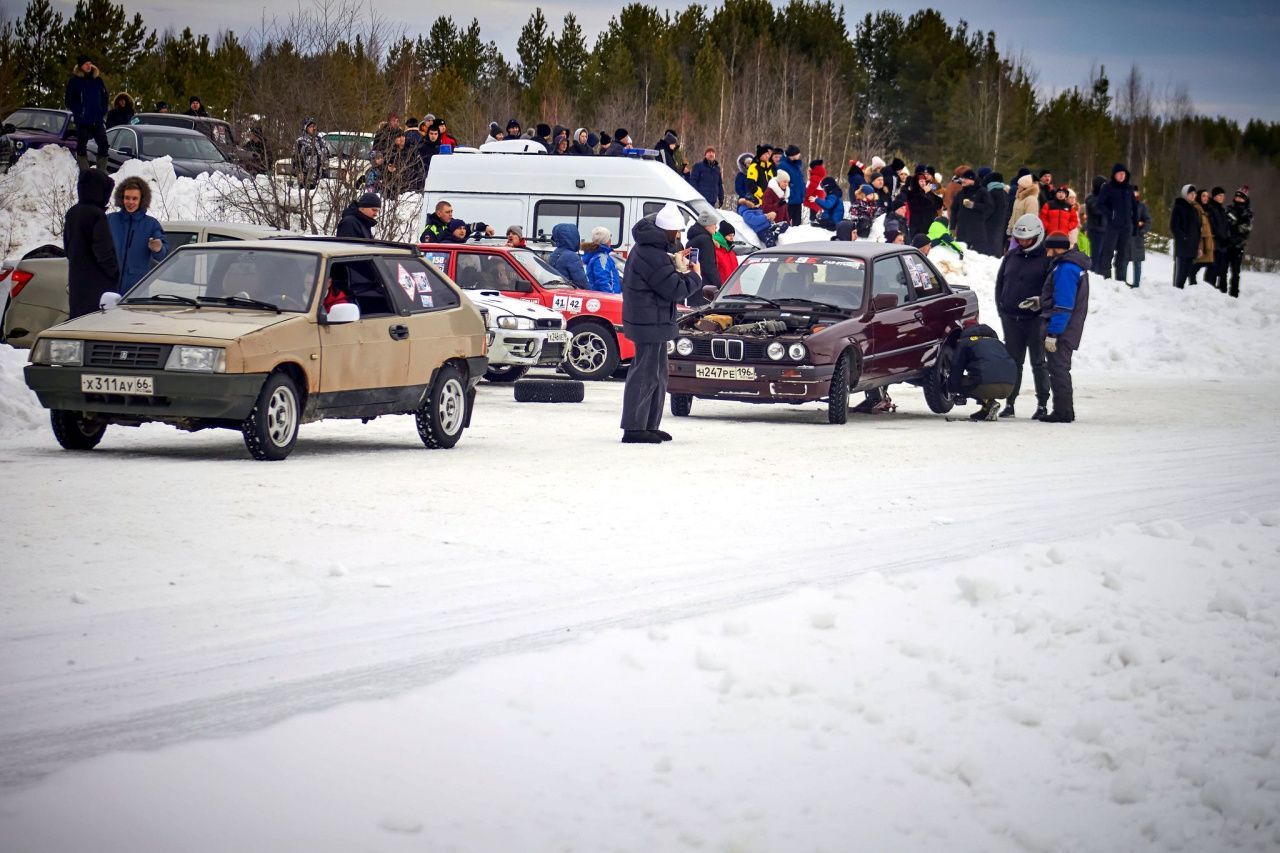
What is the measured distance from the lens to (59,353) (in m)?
11.6

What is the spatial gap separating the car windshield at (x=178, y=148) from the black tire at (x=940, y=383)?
20.1 m

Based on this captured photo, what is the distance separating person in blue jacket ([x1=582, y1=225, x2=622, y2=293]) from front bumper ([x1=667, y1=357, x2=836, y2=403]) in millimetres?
5457

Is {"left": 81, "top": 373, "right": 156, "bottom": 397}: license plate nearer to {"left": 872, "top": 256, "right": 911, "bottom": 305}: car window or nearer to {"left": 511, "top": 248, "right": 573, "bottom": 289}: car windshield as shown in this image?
{"left": 872, "top": 256, "right": 911, "bottom": 305}: car window

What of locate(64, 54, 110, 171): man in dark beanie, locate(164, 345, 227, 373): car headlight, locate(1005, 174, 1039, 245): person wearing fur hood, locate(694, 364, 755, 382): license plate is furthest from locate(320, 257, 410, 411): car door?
locate(64, 54, 110, 171): man in dark beanie

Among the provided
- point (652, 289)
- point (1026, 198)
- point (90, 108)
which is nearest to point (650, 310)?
point (652, 289)

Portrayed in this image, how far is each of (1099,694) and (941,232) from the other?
24.3m

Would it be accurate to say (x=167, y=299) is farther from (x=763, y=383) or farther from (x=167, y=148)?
(x=167, y=148)

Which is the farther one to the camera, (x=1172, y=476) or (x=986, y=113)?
(x=986, y=113)

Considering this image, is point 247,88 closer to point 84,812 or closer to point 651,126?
point 84,812

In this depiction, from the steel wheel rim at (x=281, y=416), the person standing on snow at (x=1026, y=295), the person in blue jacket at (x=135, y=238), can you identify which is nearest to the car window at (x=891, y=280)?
the person standing on snow at (x=1026, y=295)

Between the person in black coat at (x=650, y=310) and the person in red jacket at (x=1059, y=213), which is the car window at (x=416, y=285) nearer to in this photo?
the person in black coat at (x=650, y=310)

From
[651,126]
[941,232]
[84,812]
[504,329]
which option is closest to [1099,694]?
[84,812]

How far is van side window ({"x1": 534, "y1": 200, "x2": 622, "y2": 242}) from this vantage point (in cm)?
2433

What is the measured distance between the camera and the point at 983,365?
688 inches
